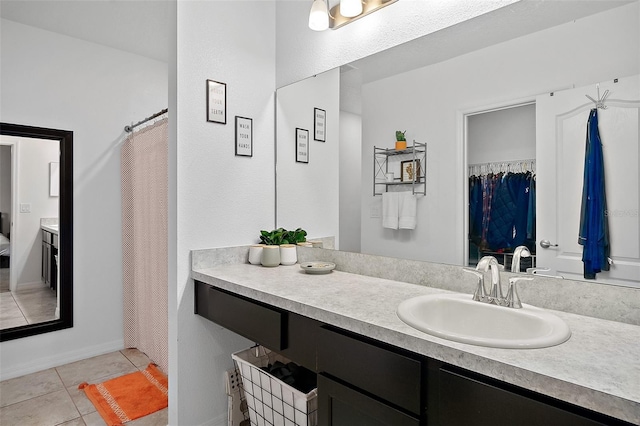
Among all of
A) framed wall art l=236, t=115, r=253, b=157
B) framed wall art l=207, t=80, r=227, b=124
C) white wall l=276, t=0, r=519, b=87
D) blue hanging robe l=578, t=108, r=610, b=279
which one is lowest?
blue hanging robe l=578, t=108, r=610, b=279

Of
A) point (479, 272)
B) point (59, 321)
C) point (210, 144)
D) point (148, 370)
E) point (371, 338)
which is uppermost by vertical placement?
point (210, 144)

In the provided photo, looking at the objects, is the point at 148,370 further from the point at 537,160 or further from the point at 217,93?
the point at 537,160

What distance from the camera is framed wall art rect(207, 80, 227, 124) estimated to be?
6.38 ft

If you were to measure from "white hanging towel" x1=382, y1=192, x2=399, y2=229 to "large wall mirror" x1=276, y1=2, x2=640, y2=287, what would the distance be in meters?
0.03

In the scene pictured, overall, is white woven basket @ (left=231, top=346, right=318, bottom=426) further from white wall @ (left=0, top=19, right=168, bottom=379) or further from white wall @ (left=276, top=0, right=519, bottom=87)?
white wall @ (left=0, top=19, right=168, bottom=379)

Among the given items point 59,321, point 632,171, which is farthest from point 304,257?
point 59,321

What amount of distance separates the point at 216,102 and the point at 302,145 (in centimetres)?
54

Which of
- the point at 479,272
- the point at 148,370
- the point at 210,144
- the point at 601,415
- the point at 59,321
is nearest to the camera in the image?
the point at 601,415

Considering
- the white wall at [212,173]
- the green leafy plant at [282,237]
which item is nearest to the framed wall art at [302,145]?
the white wall at [212,173]

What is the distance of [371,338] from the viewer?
106 cm

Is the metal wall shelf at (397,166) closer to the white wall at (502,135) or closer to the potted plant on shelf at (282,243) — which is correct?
the white wall at (502,135)

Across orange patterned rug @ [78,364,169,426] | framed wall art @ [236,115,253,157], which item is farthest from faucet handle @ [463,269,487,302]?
orange patterned rug @ [78,364,169,426]

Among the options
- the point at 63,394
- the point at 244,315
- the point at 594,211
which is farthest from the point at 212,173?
the point at 63,394

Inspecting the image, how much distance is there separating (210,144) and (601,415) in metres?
1.86
